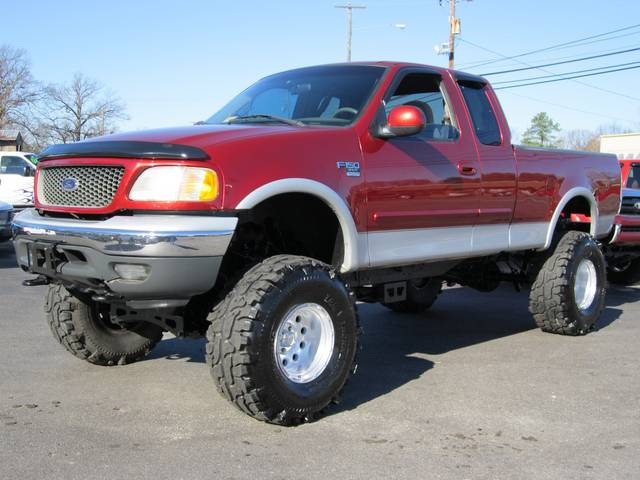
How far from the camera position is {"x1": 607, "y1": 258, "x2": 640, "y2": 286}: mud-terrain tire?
10030mm

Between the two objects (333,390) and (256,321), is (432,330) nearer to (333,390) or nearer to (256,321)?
(333,390)

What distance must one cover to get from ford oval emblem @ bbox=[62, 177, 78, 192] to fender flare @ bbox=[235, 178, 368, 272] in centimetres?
98

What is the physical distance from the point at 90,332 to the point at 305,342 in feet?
5.59

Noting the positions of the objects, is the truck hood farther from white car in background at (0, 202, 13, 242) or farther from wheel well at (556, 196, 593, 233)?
white car in background at (0, 202, 13, 242)

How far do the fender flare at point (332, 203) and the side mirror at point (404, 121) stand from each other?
618 millimetres

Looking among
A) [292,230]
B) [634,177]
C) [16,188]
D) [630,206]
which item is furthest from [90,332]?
[16,188]

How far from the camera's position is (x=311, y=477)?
3.28 m

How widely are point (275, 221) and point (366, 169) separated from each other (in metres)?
0.66

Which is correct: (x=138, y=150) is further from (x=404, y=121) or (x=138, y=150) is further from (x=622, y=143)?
(x=622, y=143)

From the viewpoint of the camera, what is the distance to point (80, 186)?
399 centimetres

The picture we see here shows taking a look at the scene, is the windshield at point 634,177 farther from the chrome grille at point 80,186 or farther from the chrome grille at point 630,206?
the chrome grille at point 80,186

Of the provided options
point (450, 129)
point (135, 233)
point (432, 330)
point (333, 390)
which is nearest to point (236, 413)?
point (333, 390)

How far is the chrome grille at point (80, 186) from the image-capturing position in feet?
12.6

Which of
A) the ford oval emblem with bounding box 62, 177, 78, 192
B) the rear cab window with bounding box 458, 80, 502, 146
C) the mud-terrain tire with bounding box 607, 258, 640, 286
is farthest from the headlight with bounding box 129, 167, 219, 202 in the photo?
the mud-terrain tire with bounding box 607, 258, 640, 286
